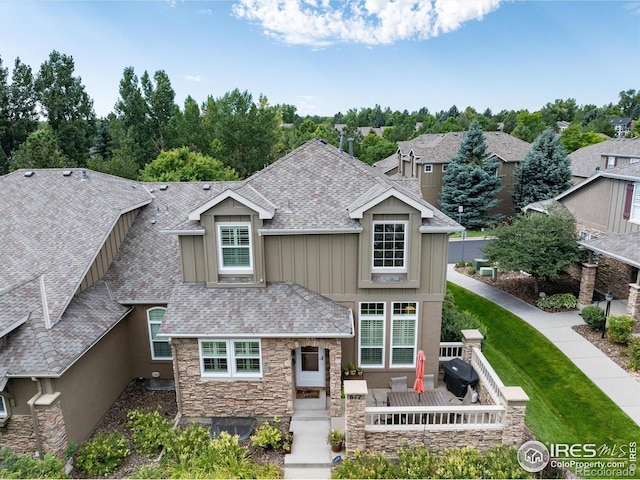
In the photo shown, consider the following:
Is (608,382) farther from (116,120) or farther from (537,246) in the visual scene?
(116,120)

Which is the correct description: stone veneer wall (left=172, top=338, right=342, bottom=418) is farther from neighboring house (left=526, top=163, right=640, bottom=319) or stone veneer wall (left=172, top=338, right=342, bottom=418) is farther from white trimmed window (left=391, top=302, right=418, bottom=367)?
neighboring house (left=526, top=163, right=640, bottom=319)

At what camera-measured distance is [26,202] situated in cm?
1590

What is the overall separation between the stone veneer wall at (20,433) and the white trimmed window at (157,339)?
4230mm

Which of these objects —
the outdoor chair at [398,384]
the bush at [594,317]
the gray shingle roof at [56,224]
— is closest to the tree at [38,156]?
the gray shingle roof at [56,224]

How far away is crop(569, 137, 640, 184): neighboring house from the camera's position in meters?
33.3

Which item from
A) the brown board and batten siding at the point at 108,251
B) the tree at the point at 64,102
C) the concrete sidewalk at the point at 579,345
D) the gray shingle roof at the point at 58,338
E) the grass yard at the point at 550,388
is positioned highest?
the tree at the point at 64,102

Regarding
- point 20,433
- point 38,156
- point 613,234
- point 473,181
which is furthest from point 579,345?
point 38,156

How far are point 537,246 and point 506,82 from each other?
7.75 meters

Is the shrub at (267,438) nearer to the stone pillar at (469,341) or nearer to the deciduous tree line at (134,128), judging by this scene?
the stone pillar at (469,341)

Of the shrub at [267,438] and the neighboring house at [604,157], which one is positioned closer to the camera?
the shrub at [267,438]

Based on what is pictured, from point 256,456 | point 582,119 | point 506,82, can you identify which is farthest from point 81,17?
point 582,119

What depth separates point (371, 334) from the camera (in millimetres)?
12953

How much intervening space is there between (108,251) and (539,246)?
18709 millimetres

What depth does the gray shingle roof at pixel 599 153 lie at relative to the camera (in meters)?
33.6
